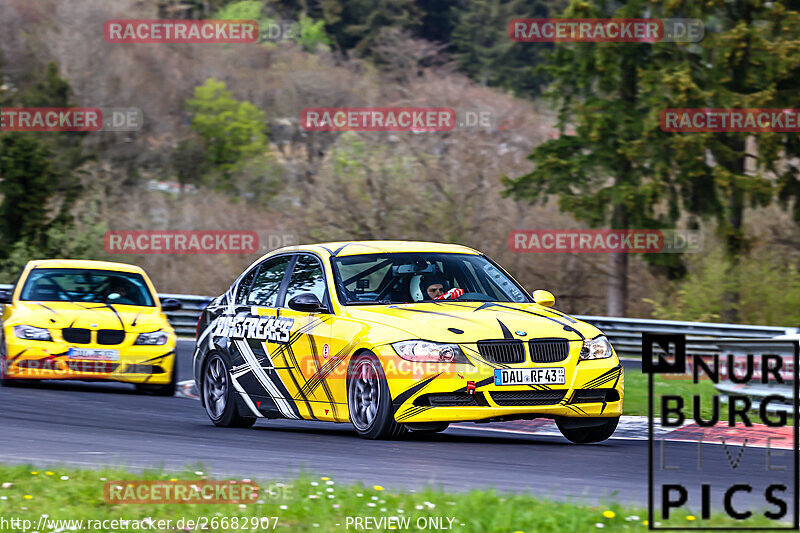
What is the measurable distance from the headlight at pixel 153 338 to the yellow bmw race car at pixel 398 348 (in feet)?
10.0

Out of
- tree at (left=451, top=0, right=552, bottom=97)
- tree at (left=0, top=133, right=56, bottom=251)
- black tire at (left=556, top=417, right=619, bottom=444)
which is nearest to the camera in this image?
black tire at (left=556, top=417, right=619, bottom=444)

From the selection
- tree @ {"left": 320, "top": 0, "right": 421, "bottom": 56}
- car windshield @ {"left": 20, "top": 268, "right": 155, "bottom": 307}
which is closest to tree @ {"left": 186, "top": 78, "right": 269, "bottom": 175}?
tree @ {"left": 320, "top": 0, "right": 421, "bottom": 56}

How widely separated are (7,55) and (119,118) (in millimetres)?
13647

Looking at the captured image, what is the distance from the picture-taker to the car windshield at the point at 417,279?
36.9 feet

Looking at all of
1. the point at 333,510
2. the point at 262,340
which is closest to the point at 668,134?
the point at 262,340

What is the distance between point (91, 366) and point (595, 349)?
7.22m

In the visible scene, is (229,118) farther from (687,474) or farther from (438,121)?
(687,474)

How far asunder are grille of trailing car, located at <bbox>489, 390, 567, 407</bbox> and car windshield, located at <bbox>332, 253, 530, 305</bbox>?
4.68ft

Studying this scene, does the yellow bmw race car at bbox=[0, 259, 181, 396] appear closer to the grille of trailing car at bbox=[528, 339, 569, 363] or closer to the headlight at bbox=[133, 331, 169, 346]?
the headlight at bbox=[133, 331, 169, 346]

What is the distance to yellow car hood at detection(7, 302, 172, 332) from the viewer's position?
51.1ft

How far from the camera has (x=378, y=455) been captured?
9.55 m

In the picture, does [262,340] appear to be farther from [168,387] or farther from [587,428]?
[168,387]

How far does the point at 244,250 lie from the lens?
36.1m

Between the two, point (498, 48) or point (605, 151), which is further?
point (498, 48)
